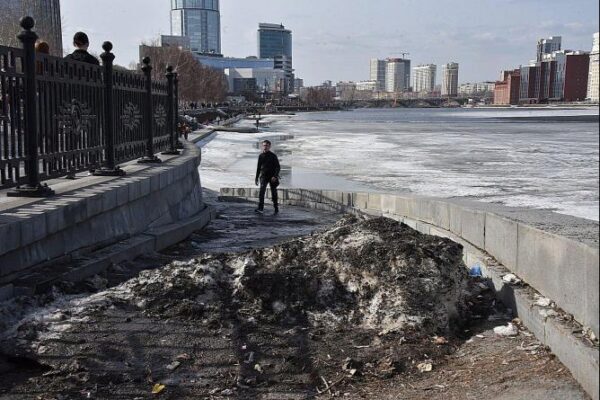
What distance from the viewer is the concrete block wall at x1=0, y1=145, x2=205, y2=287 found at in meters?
4.93

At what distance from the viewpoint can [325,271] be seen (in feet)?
18.2

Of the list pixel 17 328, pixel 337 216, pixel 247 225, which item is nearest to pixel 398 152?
pixel 337 216

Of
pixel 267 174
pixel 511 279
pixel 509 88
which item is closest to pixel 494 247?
pixel 511 279

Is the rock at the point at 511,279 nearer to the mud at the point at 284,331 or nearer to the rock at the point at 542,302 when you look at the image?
the mud at the point at 284,331

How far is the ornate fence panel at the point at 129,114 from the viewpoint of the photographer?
8.34 meters

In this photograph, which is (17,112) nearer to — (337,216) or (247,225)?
(247,225)

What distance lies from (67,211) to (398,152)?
946 inches

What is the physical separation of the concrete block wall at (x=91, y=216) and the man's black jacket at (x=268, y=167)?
11.4 feet

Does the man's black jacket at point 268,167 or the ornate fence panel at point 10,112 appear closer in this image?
the ornate fence panel at point 10,112

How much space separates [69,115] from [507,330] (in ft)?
16.1

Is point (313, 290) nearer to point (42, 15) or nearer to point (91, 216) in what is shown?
point (91, 216)

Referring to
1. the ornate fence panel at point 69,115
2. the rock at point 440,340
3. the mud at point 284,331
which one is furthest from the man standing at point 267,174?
the rock at point 440,340

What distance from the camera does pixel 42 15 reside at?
52.4 meters

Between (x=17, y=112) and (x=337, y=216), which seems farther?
(x=337, y=216)
